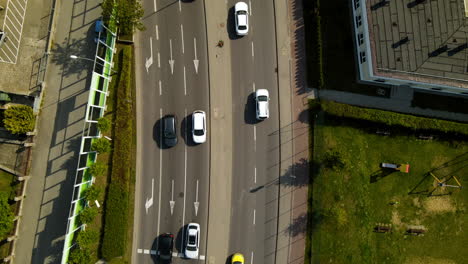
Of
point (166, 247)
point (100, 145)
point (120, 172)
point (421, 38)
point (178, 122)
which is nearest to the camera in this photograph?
point (421, 38)

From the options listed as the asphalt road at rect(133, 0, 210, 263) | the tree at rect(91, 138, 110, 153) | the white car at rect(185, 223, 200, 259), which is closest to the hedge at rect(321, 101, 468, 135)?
the asphalt road at rect(133, 0, 210, 263)

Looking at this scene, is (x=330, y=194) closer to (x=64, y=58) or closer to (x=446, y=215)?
(x=446, y=215)

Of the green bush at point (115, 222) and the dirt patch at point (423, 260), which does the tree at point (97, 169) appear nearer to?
the green bush at point (115, 222)

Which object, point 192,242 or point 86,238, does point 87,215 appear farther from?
point 192,242

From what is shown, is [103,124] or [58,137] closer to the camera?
[103,124]

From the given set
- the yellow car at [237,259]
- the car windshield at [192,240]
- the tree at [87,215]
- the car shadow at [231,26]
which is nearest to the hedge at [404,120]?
the car shadow at [231,26]

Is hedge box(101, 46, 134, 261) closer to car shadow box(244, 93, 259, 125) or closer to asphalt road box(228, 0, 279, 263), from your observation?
asphalt road box(228, 0, 279, 263)

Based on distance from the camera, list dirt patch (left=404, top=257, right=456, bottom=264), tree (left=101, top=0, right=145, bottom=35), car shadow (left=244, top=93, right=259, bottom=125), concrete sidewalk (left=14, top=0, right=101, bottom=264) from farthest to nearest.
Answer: car shadow (left=244, top=93, right=259, bottom=125), dirt patch (left=404, top=257, right=456, bottom=264), concrete sidewalk (left=14, top=0, right=101, bottom=264), tree (left=101, top=0, right=145, bottom=35)

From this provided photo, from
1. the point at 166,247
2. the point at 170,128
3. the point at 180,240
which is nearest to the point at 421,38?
the point at 170,128
